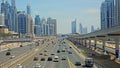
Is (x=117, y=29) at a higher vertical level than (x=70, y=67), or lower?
higher

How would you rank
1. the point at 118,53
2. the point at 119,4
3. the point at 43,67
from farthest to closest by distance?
the point at 119,4 → the point at 118,53 → the point at 43,67

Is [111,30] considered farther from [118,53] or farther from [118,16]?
[118,16]

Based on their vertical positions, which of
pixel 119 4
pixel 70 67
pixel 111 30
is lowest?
pixel 70 67

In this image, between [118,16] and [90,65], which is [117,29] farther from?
[118,16]

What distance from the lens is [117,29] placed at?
2434 inches

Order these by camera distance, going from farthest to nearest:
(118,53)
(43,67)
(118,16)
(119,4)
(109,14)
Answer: (109,14), (119,4), (118,16), (118,53), (43,67)

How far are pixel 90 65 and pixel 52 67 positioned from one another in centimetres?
701

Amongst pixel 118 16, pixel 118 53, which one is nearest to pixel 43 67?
pixel 118 53

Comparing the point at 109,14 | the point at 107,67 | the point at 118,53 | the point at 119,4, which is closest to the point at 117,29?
the point at 107,67

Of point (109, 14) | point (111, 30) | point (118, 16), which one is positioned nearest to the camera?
point (111, 30)

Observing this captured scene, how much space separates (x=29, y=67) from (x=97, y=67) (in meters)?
11.7

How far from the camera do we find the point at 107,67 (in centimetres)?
6100

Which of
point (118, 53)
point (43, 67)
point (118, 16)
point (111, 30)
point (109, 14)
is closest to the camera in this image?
point (43, 67)

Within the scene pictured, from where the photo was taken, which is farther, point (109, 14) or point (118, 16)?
point (109, 14)
